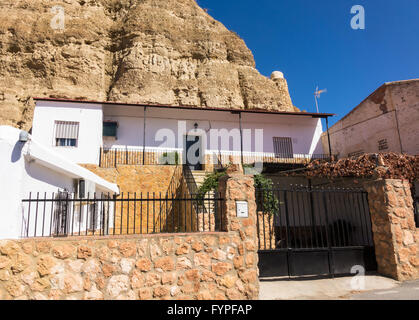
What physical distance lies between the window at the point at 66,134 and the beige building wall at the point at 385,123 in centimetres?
1489

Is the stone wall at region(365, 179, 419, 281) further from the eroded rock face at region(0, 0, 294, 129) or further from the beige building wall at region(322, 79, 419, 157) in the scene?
the eroded rock face at region(0, 0, 294, 129)

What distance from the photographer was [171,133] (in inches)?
625

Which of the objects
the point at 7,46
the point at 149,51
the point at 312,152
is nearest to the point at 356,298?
the point at 312,152

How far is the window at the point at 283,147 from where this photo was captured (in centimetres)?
1675

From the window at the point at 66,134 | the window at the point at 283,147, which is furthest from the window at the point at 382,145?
the window at the point at 66,134

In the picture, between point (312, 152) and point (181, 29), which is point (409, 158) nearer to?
point (312, 152)

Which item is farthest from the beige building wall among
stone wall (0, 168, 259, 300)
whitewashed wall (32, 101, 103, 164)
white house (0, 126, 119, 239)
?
white house (0, 126, 119, 239)

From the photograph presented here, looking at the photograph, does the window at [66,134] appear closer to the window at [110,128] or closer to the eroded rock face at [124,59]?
the window at [110,128]

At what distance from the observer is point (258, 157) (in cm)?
1608

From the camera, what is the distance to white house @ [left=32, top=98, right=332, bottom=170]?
44.0ft

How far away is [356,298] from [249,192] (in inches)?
103

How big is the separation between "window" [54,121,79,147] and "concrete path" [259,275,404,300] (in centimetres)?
1090

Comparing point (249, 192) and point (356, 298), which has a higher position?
point (249, 192)

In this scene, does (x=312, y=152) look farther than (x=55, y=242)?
Yes
